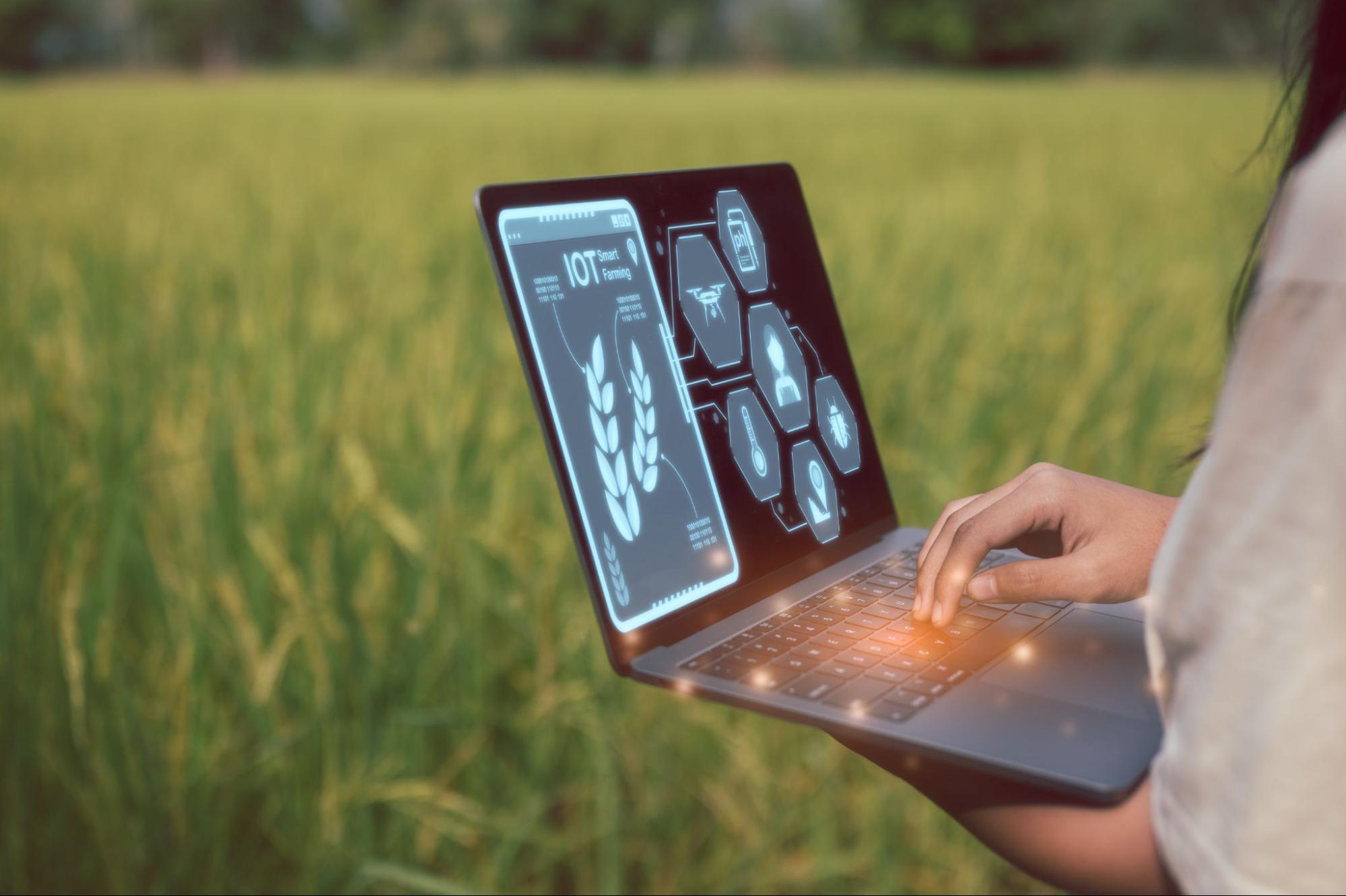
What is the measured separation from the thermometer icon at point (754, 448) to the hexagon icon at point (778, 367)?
22 millimetres

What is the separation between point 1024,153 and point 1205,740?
6.33 meters

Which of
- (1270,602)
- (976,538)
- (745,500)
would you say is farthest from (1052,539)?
(1270,602)

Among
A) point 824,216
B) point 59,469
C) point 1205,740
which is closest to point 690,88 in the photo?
point 824,216

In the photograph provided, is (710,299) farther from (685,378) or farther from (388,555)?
(388,555)

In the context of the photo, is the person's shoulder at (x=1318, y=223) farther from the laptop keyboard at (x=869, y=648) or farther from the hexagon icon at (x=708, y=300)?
the hexagon icon at (x=708, y=300)

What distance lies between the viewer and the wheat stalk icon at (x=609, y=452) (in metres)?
0.69

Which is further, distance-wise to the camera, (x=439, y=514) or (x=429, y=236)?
(x=429, y=236)

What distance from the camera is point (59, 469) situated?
5.24 feet

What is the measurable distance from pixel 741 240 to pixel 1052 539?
0.29m

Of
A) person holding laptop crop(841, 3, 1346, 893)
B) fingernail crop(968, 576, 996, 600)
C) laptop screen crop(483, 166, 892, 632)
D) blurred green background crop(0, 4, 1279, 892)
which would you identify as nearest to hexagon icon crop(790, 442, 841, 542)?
laptop screen crop(483, 166, 892, 632)

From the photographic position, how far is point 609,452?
27.4 inches

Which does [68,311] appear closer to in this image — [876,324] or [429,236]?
[429,236]

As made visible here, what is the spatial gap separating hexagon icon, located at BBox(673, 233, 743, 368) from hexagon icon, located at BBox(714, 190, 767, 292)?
2 cm

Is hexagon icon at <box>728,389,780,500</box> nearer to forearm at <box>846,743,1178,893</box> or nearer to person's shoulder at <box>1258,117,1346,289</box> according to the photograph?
forearm at <box>846,743,1178,893</box>
